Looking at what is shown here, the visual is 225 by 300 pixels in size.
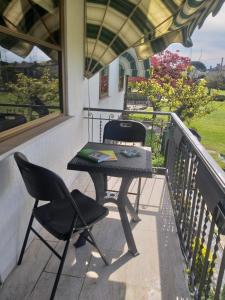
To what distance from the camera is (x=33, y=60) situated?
2424 mm

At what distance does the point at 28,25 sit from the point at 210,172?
1.93m

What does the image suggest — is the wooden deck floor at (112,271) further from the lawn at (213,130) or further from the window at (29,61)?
the lawn at (213,130)

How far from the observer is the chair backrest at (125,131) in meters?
3.01

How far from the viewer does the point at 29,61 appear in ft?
7.72

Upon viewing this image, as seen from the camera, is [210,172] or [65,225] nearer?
[210,172]

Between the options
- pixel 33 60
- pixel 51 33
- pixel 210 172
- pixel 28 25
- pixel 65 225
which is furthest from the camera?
pixel 51 33

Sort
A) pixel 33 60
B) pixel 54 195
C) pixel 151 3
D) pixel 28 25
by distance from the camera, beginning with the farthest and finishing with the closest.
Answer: pixel 151 3 < pixel 33 60 < pixel 28 25 < pixel 54 195

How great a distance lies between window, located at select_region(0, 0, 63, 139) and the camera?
6.42 feet

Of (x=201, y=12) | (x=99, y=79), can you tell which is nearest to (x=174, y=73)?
(x=99, y=79)

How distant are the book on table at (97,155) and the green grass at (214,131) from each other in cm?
491

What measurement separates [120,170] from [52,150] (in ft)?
3.33

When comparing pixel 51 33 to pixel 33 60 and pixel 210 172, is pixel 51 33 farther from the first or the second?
pixel 210 172

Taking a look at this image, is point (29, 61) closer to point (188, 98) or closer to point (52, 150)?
point (52, 150)

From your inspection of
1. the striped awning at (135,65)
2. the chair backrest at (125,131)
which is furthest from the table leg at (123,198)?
the striped awning at (135,65)
